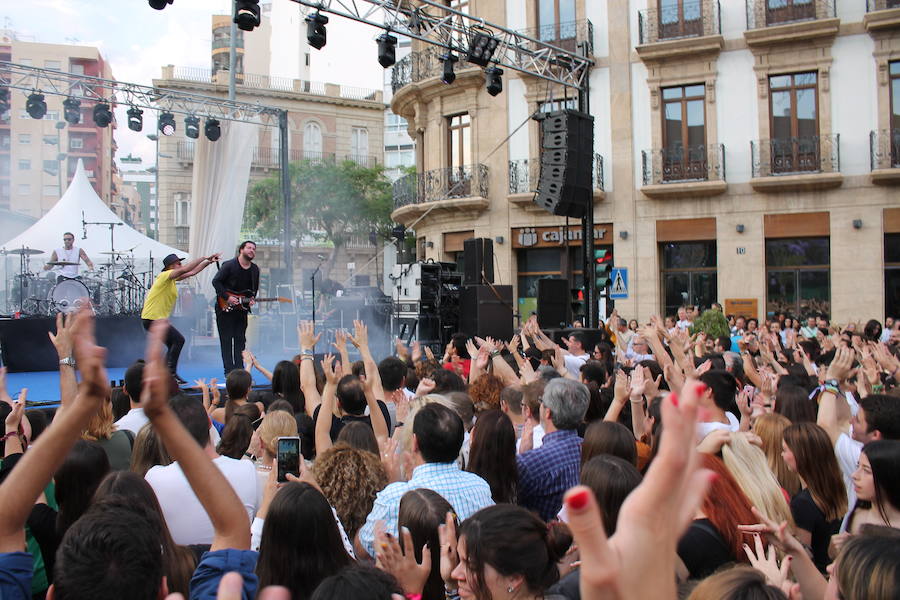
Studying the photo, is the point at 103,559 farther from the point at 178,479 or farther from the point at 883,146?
the point at 883,146

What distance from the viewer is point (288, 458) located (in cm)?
291

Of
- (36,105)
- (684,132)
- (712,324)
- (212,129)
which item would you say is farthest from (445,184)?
(36,105)

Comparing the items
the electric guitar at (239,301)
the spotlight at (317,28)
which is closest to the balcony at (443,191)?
the spotlight at (317,28)

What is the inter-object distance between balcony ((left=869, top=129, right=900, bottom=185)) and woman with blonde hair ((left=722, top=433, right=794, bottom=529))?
65.8ft

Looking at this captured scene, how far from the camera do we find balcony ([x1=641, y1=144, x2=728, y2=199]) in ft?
71.1

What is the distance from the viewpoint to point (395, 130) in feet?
173

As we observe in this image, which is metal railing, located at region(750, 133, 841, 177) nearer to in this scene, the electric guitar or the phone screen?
the electric guitar

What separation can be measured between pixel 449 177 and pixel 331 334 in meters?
10.1

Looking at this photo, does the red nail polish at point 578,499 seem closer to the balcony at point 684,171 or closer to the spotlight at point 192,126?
the spotlight at point 192,126

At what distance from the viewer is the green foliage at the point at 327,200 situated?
3850cm

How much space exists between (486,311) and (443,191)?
11.6 meters

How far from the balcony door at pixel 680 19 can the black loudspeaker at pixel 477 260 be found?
35.4 ft

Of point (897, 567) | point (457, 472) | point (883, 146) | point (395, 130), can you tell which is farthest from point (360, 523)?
point (395, 130)

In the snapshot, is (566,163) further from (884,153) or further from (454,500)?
(884,153)
